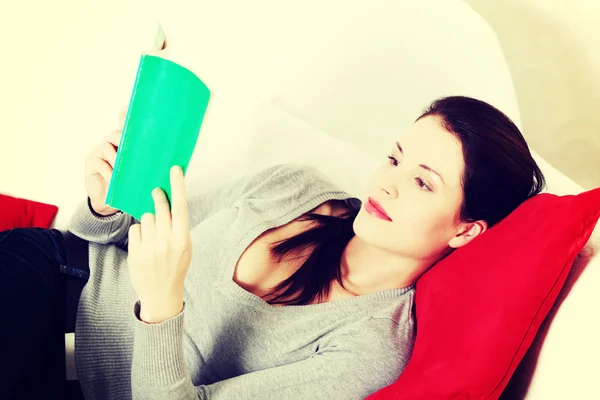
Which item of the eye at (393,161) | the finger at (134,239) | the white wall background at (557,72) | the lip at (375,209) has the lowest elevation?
the finger at (134,239)

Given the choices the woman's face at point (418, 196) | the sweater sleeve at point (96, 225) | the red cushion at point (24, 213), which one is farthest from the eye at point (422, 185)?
the red cushion at point (24, 213)

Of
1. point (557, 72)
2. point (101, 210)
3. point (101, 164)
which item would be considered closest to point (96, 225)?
point (101, 210)

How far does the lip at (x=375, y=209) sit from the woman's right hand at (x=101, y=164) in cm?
44

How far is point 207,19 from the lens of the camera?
127 cm

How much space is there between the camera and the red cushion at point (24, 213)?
3.46 ft

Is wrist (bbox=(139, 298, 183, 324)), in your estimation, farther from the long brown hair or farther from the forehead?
the forehead

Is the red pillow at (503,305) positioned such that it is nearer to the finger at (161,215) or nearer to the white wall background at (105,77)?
the finger at (161,215)

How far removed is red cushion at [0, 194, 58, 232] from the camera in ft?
3.46

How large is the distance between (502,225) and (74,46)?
43.9 inches

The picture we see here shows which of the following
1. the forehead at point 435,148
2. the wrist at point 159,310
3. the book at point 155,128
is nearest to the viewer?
the book at point 155,128

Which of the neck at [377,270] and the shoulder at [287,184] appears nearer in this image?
the neck at [377,270]

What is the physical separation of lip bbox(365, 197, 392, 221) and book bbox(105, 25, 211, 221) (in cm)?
36

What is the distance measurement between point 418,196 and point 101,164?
1.81ft

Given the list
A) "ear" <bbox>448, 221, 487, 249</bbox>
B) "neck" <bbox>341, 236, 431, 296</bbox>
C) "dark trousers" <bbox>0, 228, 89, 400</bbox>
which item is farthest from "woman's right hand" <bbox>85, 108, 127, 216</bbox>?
"ear" <bbox>448, 221, 487, 249</bbox>
